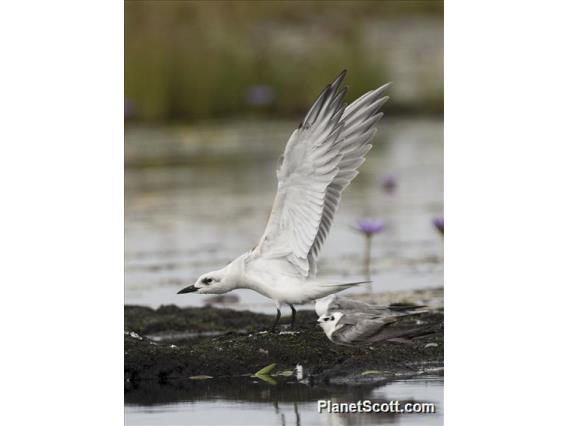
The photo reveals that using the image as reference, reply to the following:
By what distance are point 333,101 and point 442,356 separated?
140 cm

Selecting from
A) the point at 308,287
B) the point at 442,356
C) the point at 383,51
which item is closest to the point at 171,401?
the point at 308,287

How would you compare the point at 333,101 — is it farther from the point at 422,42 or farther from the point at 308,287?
the point at 422,42

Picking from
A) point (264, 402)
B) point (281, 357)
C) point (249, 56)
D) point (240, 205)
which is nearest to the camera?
point (264, 402)

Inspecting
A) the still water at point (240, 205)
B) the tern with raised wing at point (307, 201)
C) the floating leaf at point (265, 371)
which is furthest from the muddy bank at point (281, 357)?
the still water at point (240, 205)

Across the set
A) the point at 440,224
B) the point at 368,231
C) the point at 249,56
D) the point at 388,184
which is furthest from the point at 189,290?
the point at 249,56

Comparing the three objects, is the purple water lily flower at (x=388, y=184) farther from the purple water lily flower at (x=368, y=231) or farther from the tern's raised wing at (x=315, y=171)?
the tern's raised wing at (x=315, y=171)

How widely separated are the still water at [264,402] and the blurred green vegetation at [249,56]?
13.9ft

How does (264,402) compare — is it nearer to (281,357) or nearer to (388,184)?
(281,357)

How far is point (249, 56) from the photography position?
36.9ft

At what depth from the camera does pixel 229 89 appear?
11078 mm

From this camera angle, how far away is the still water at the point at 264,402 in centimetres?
568

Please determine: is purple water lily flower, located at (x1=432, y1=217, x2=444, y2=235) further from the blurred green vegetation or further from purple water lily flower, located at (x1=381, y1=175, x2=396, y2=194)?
the blurred green vegetation

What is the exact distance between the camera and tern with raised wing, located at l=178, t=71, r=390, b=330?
611 centimetres

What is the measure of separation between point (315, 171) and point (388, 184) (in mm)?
3406
